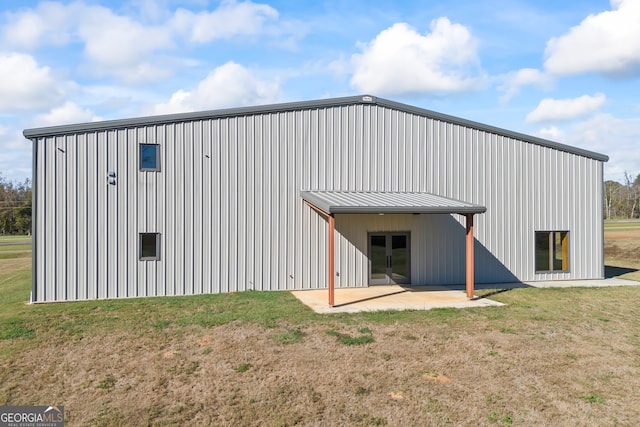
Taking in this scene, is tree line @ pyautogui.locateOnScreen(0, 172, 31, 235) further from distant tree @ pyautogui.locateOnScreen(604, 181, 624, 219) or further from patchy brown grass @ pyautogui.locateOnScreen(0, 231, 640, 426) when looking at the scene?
distant tree @ pyautogui.locateOnScreen(604, 181, 624, 219)

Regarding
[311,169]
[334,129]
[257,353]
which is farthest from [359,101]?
[257,353]

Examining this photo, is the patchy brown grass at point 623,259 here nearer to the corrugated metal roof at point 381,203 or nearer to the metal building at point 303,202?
the metal building at point 303,202

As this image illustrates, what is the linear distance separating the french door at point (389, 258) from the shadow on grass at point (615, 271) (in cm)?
951

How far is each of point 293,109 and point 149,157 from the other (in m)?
4.87

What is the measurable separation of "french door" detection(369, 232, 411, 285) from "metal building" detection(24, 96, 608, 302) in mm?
52

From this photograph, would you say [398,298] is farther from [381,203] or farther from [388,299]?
[381,203]

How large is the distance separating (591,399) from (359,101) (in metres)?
11.3

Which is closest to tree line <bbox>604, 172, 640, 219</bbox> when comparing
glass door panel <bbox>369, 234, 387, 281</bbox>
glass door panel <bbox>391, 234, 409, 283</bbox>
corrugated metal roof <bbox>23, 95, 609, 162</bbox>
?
corrugated metal roof <bbox>23, 95, 609, 162</bbox>

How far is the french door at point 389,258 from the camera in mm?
14742

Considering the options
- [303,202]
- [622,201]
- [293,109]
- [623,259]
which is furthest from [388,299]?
[622,201]

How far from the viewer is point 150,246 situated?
12.7 metres

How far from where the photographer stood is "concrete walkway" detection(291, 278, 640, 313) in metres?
11.2

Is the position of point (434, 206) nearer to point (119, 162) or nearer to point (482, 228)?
point (482, 228)

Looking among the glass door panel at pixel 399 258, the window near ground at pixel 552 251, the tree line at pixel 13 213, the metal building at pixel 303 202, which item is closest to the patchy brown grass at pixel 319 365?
the metal building at pixel 303 202
